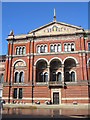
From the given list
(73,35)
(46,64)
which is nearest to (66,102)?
(46,64)

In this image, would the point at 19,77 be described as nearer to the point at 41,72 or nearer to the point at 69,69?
the point at 41,72

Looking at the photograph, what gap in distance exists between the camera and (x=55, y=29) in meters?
37.4

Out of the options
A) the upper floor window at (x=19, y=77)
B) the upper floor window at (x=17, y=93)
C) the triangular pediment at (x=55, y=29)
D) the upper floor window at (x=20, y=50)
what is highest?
the triangular pediment at (x=55, y=29)

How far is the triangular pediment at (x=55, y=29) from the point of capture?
36438 mm

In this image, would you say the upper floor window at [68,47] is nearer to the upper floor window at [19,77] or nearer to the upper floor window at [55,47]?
the upper floor window at [55,47]

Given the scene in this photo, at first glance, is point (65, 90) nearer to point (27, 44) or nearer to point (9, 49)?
point (27, 44)

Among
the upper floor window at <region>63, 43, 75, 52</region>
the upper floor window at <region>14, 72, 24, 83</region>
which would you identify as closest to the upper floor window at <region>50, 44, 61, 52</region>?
the upper floor window at <region>63, 43, 75, 52</region>

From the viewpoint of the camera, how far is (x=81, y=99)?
31281mm

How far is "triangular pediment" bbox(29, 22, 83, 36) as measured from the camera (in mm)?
36438

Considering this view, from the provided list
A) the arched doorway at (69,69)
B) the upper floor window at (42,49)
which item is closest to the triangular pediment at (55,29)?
the upper floor window at (42,49)

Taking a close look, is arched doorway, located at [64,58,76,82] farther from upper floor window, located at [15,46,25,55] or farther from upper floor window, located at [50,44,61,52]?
upper floor window, located at [15,46,25,55]

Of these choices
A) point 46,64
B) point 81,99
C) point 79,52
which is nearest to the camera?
point 81,99

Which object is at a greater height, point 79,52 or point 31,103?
point 79,52

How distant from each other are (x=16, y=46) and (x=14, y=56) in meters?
2.88
